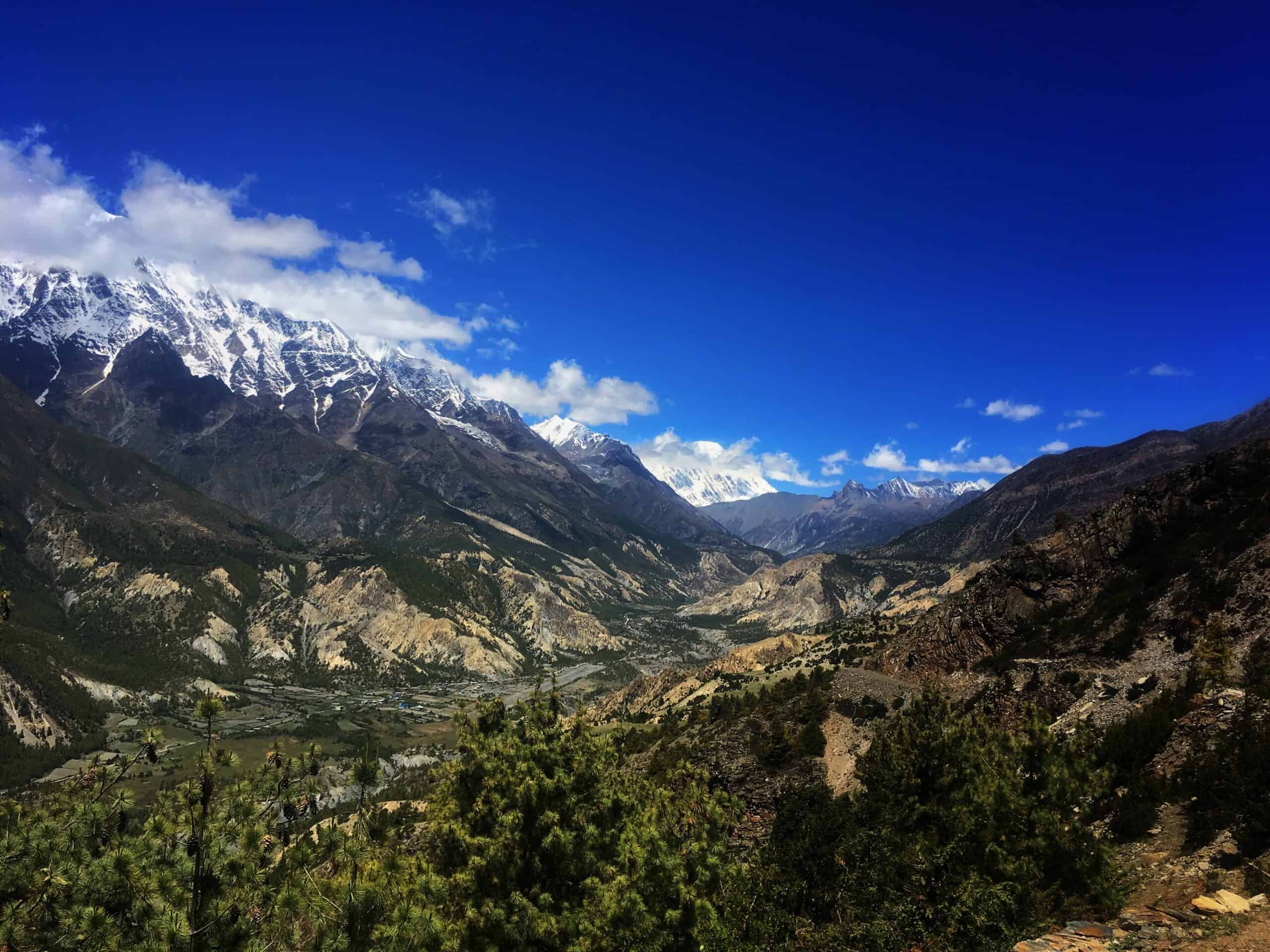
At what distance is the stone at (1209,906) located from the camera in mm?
15516

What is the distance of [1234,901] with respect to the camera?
15938mm

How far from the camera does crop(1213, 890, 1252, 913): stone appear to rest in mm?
15516

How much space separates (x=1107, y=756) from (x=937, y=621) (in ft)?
154

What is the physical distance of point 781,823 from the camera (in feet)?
93.2

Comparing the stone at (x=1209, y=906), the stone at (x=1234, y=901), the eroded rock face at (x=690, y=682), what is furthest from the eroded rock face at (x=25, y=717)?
the stone at (x=1234, y=901)

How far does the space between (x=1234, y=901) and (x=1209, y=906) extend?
74 cm

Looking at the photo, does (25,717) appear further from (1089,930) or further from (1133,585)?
(1133,585)

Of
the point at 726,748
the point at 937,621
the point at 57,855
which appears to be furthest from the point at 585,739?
the point at 937,621

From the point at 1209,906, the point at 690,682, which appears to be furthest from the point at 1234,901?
the point at 690,682

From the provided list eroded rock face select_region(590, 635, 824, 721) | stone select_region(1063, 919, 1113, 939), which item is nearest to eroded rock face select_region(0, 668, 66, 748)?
eroded rock face select_region(590, 635, 824, 721)

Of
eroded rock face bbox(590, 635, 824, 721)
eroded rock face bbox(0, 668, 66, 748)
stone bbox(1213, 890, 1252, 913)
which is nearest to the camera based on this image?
stone bbox(1213, 890, 1252, 913)

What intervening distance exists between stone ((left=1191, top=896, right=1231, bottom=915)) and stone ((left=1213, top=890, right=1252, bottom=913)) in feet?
0.36

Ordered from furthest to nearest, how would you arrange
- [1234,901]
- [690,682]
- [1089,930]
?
[690,682]
[1089,930]
[1234,901]

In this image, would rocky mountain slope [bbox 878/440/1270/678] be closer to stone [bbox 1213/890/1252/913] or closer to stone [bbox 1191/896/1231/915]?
stone [bbox 1213/890/1252/913]
